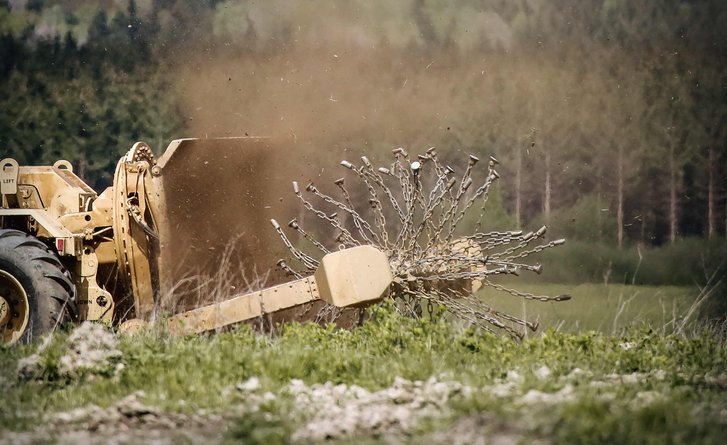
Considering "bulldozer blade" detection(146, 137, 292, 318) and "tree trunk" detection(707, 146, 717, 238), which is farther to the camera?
"tree trunk" detection(707, 146, 717, 238)

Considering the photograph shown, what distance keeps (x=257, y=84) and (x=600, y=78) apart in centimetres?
402

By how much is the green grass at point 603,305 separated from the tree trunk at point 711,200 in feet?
3.44

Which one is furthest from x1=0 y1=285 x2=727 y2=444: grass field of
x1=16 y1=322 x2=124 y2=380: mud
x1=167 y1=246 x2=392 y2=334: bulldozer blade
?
x1=167 y1=246 x2=392 y2=334: bulldozer blade

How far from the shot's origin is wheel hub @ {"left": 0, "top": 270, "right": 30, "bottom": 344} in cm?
938

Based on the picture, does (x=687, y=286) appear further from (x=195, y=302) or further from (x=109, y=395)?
(x=109, y=395)

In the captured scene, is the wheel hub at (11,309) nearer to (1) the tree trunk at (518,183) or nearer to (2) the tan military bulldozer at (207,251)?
(2) the tan military bulldozer at (207,251)

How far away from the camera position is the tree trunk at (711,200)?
13.9m

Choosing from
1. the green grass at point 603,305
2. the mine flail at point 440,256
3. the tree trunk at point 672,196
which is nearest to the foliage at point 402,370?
the mine flail at point 440,256

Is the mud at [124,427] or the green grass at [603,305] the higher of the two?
the mud at [124,427]

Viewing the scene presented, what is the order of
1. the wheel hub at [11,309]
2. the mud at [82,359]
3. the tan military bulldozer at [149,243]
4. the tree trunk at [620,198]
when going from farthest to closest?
the tree trunk at [620,198] → the wheel hub at [11,309] → the tan military bulldozer at [149,243] → the mud at [82,359]

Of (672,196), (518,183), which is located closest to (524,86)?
(518,183)

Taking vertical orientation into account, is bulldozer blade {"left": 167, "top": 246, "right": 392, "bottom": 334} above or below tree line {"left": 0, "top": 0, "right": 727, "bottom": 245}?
below

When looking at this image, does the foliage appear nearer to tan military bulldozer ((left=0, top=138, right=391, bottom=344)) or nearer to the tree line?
tan military bulldozer ((left=0, top=138, right=391, bottom=344))

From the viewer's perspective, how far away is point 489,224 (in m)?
13.8
